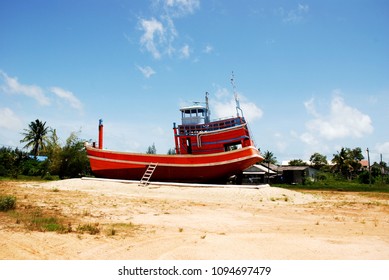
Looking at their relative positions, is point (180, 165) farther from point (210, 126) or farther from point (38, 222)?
point (38, 222)

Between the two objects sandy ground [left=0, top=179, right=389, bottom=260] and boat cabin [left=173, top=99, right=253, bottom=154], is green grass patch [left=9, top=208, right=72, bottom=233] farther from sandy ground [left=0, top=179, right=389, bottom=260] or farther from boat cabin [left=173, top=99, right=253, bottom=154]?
boat cabin [left=173, top=99, right=253, bottom=154]

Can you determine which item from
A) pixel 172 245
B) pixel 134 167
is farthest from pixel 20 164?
pixel 172 245

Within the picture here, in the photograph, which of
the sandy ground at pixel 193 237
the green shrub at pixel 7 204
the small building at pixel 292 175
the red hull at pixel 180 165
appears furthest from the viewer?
the small building at pixel 292 175

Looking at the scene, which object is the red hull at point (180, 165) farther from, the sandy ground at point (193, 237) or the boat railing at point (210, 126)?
the sandy ground at point (193, 237)

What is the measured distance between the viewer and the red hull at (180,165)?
77.5 feet

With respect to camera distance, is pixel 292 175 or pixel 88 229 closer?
pixel 88 229

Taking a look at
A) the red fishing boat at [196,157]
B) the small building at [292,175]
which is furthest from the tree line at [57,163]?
the small building at [292,175]

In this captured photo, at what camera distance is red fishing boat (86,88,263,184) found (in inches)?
939

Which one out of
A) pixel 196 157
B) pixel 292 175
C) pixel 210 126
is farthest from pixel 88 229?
pixel 292 175

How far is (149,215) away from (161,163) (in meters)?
14.0

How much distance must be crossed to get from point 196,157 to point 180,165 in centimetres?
158

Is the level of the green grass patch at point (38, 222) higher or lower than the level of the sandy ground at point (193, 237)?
higher

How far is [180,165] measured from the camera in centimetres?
2453
